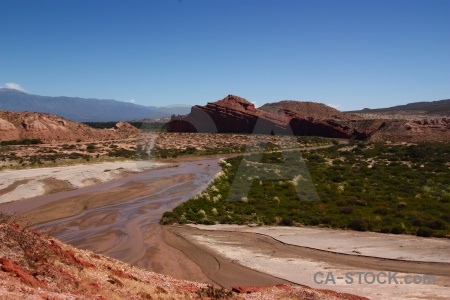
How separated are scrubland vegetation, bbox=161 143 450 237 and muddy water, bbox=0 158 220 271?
6.29 feet

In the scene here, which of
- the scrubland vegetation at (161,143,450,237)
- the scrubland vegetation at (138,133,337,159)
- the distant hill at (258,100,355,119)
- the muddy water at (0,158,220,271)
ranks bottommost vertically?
the muddy water at (0,158,220,271)

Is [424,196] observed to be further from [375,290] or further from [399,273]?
[375,290]

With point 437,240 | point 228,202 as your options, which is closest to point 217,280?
point 437,240

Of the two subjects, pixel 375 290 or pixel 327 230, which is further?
pixel 327 230

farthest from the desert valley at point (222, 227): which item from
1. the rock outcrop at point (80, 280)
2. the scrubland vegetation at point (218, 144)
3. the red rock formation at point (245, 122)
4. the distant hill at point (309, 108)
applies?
the distant hill at point (309, 108)

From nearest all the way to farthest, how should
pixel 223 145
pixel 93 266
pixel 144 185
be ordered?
pixel 93 266, pixel 144 185, pixel 223 145

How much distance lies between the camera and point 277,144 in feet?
209

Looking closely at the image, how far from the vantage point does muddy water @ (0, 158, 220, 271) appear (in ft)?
47.4

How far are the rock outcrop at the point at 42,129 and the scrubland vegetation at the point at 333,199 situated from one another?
116 feet

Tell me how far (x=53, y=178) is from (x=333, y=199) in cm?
2134

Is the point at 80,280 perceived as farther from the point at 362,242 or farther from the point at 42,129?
the point at 42,129

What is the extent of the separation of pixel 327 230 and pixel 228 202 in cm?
684

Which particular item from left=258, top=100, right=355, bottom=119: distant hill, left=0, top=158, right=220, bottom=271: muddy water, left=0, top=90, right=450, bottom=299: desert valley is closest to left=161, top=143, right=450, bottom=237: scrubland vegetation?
left=0, top=90, right=450, bottom=299: desert valley

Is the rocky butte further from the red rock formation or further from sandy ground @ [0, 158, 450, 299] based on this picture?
sandy ground @ [0, 158, 450, 299]
